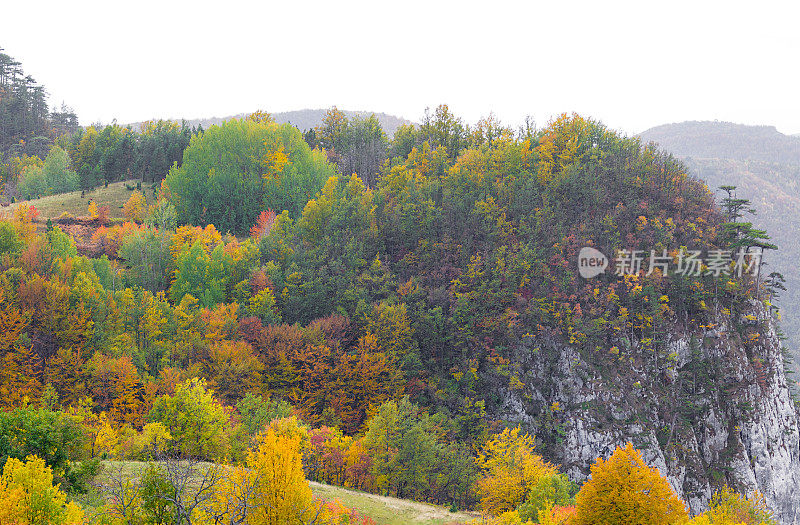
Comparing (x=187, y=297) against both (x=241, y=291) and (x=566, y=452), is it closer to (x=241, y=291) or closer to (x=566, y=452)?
(x=241, y=291)

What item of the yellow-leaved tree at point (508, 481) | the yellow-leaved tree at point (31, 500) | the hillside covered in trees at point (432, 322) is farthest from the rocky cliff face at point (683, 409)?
the yellow-leaved tree at point (31, 500)

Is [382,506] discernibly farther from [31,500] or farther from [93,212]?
[93,212]

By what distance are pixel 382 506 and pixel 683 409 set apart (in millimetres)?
38466

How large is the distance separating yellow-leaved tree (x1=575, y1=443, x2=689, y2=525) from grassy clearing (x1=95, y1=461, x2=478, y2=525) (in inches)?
281

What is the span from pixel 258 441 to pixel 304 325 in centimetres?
2727

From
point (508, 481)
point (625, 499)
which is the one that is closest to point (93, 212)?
point (508, 481)

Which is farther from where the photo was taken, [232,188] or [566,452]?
[232,188]

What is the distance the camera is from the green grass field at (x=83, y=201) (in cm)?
7836

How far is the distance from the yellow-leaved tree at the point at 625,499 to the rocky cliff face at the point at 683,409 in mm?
29237

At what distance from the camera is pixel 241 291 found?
199 ft

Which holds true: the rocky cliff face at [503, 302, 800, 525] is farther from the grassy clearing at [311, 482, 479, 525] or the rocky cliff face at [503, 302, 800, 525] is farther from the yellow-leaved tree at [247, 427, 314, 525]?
the yellow-leaved tree at [247, 427, 314, 525]

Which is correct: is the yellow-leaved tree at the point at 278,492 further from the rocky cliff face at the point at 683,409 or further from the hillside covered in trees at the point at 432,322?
the rocky cliff face at the point at 683,409

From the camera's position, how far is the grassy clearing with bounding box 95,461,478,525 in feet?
97.5

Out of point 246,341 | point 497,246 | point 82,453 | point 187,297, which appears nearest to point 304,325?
point 246,341
